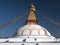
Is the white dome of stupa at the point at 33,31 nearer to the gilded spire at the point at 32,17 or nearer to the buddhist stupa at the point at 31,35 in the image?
the buddhist stupa at the point at 31,35

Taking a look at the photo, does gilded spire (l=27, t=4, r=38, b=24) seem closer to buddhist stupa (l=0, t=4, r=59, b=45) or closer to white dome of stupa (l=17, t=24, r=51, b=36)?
buddhist stupa (l=0, t=4, r=59, b=45)

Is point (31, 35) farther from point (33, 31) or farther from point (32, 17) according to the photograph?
point (32, 17)

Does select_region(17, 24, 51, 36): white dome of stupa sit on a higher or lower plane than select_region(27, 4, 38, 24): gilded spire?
lower

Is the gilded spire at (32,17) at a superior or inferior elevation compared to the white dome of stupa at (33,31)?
superior

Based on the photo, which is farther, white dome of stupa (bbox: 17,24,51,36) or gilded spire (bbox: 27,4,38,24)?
gilded spire (bbox: 27,4,38,24)

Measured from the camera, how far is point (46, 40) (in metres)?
35.5

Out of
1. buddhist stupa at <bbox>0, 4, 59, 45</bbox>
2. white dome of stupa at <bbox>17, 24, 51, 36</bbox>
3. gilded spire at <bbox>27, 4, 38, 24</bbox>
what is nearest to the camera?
buddhist stupa at <bbox>0, 4, 59, 45</bbox>

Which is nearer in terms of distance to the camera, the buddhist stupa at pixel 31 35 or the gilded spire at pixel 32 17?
the buddhist stupa at pixel 31 35

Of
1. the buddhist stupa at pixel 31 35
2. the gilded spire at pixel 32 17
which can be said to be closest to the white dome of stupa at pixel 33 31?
the buddhist stupa at pixel 31 35

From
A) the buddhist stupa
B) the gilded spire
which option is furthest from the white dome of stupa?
the gilded spire

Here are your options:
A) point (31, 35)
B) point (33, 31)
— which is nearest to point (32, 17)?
point (33, 31)

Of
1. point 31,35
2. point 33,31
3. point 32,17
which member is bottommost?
point 31,35

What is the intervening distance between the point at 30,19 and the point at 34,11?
1586 millimetres

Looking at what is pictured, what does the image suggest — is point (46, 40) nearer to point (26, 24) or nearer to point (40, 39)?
point (40, 39)
